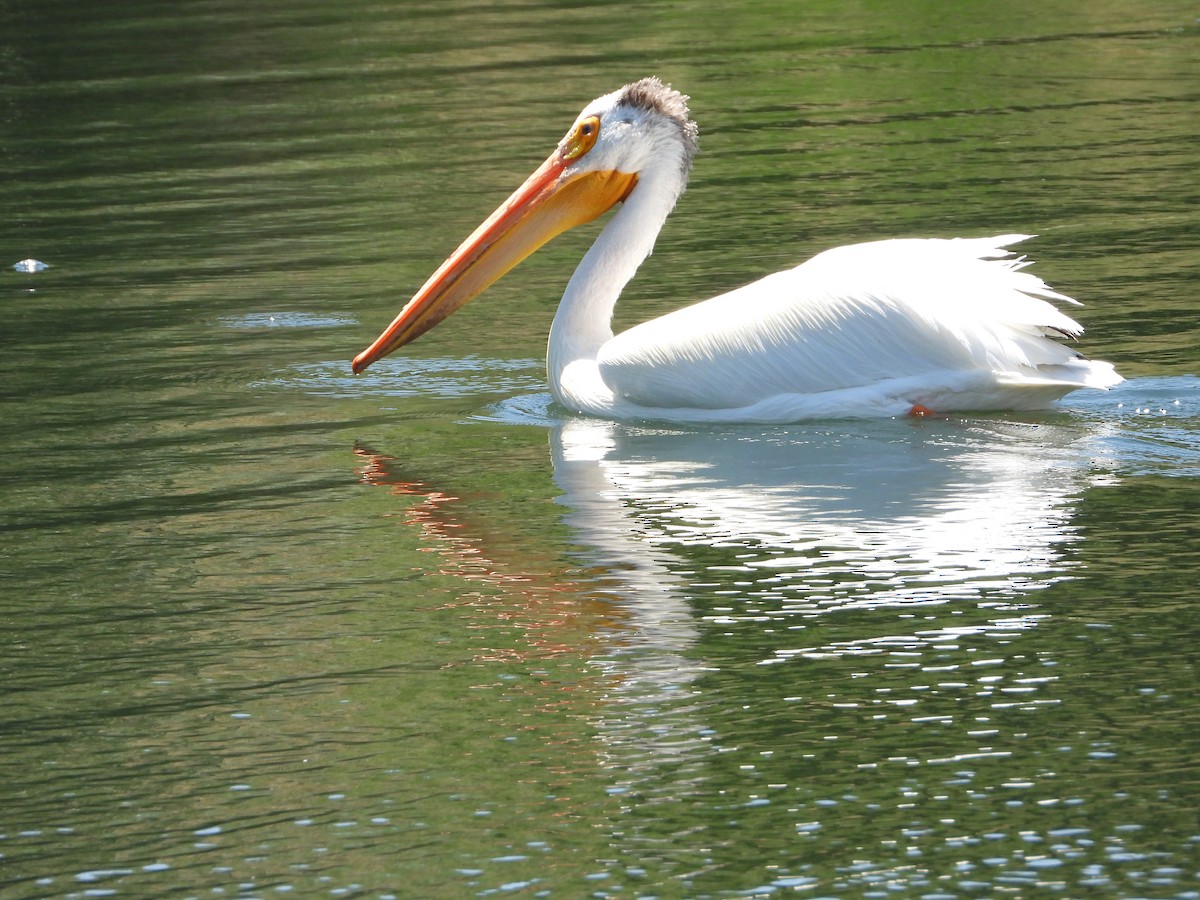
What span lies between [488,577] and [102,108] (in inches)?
410

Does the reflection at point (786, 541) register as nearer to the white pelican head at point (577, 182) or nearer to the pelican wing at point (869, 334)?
the pelican wing at point (869, 334)

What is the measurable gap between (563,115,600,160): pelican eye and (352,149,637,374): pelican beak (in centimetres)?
3

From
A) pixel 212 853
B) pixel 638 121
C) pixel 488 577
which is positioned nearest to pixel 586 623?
pixel 488 577

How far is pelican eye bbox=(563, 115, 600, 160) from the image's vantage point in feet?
22.4

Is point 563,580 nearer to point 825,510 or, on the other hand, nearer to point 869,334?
point 825,510

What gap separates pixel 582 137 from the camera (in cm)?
685

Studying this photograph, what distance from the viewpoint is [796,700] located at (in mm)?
3865

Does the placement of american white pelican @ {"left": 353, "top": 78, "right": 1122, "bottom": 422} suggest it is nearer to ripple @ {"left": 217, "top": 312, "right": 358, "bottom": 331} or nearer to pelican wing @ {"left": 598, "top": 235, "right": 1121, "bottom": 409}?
pelican wing @ {"left": 598, "top": 235, "right": 1121, "bottom": 409}

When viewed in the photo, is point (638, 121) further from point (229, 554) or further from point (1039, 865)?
point (1039, 865)

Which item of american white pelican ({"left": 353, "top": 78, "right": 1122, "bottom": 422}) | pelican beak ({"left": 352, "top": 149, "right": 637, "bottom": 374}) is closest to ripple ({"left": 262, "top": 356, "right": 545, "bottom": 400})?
pelican beak ({"left": 352, "top": 149, "right": 637, "bottom": 374})

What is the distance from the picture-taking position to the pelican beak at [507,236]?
686 cm

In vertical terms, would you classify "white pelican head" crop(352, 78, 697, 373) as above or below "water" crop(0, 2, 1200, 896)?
above

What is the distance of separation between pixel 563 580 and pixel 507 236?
2.44m

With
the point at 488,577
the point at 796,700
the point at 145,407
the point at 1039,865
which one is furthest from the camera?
the point at 145,407
